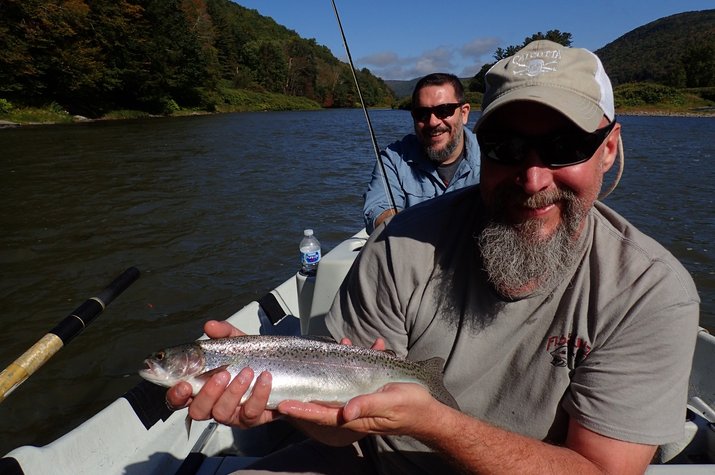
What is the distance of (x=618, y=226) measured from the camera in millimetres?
1972

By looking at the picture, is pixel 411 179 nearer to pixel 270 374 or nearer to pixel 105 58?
pixel 270 374

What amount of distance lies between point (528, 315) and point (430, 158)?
3.46 metres

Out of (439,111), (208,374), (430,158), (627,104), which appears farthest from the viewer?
(627,104)

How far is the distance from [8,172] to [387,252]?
1755 centimetres

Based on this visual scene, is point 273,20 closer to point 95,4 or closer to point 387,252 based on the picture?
point 95,4

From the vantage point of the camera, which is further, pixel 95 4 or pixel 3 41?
pixel 95 4

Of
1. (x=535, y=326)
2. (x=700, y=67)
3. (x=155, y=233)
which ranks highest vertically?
(x=700, y=67)

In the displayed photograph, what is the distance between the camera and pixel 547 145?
180cm

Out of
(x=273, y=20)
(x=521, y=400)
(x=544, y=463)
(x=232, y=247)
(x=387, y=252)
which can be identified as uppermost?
(x=273, y=20)

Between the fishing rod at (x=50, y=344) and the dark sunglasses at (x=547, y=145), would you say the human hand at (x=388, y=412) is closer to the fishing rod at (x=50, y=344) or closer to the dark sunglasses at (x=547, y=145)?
the dark sunglasses at (x=547, y=145)

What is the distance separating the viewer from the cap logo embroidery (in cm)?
176

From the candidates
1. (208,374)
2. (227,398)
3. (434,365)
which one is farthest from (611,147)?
(208,374)

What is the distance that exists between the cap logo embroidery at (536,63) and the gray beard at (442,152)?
3279 mm

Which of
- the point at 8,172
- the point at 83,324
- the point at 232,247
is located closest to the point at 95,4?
the point at 8,172
